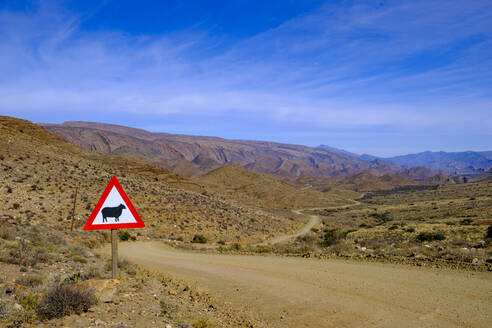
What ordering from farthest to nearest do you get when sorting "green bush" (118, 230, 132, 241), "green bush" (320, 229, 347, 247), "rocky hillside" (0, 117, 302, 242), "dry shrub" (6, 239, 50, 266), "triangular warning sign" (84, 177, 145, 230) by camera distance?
1. "rocky hillside" (0, 117, 302, 242)
2. "green bush" (118, 230, 132, 241)
3. "green bush" (320, 229, 347, 247)
4. "dry shrub" (6, 239, 50, 266)
5. "triangular warning sign" (84, 177, 145, 230)

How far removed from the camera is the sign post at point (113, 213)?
6945 millimetres

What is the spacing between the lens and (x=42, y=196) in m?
26.6

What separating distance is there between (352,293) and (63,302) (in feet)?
21.4

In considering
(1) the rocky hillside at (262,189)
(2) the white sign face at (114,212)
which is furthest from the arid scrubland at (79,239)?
(1) the rocky hillside at (262,189)

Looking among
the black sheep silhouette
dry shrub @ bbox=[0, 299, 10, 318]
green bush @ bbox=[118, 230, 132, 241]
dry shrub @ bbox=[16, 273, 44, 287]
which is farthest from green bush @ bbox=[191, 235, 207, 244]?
dry shrub @ bbox=[0, 299, 10, 318]

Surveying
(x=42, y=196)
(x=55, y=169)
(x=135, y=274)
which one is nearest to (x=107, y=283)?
(x=135, y=274)

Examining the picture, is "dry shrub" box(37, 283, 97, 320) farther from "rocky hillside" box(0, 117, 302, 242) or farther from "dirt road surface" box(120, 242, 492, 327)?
"rocky hillside" box(0, 117, 302, 242)

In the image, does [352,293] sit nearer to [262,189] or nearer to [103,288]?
[103,288]

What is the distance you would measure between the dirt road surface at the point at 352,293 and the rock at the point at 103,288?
2.91 m

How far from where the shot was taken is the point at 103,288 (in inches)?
265

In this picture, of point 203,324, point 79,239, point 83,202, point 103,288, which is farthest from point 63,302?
point 83,202

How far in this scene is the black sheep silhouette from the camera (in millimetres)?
7047

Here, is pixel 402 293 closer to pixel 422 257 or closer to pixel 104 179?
pixel 422 257

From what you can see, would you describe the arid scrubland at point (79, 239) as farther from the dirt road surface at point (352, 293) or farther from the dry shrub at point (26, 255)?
the dirt road surface at point (352, 293)
